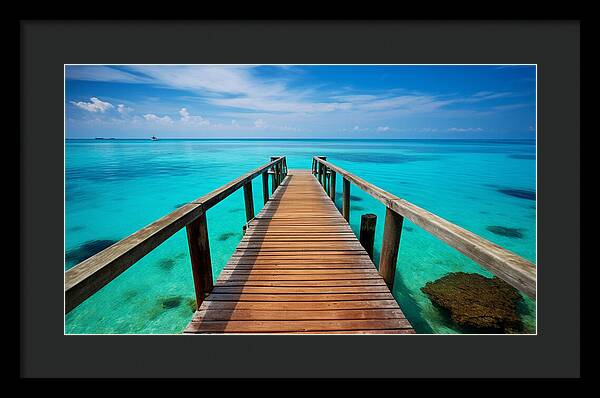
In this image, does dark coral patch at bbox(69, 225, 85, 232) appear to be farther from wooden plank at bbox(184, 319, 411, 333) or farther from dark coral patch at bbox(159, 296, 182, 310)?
wooden plank at bbox(184, 319, 411, 333)

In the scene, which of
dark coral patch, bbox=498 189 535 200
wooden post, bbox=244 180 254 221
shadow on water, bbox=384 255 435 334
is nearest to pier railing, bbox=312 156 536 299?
shadow on water, bbox=384 255 435 334

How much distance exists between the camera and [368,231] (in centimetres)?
356

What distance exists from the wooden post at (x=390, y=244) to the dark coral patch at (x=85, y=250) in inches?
305

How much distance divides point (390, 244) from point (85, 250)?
910 cm

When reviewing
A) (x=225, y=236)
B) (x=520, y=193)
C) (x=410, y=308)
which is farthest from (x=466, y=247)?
(x=520, y=193)

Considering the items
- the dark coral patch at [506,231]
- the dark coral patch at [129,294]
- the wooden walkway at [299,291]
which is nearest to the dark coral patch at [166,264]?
the dark coral patch at [129,294]

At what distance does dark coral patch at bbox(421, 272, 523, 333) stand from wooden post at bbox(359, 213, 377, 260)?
2.21 m

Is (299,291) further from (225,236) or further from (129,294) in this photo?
(225,236)
